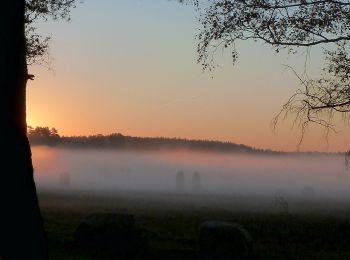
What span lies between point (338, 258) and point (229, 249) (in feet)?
13.5

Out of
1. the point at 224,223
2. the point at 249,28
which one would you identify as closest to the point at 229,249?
the point at 224,223

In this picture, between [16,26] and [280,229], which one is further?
[280,229]

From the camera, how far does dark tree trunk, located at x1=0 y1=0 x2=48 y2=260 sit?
40.9ft

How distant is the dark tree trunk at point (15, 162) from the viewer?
491 inches

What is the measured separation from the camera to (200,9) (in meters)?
21.1

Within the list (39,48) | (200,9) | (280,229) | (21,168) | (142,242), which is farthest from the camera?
(280,229)

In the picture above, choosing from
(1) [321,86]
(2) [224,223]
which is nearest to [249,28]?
(1) [321,86]

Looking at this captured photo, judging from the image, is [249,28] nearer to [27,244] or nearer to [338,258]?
[338,258]

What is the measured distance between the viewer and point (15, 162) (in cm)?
1259

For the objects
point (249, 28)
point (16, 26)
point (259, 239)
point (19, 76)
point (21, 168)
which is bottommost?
point (259, 239)

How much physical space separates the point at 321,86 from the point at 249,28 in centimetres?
345

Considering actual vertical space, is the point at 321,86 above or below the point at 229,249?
above

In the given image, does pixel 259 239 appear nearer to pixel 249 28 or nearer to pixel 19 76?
pixel 249 28

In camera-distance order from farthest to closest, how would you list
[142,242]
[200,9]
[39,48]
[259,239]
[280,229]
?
[280,229]
[259,239]
[39,48]
[142,242]
[200,9]
